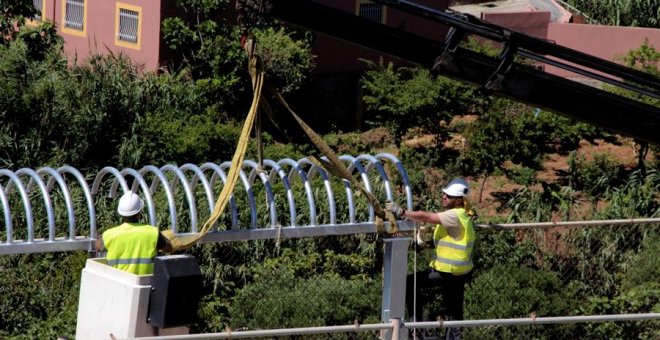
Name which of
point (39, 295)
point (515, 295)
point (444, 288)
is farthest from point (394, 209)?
point (39, 295)

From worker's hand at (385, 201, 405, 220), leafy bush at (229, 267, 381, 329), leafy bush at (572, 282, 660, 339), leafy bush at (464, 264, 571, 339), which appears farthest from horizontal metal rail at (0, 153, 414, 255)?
leafy bush at (572, 282, 660, 339)

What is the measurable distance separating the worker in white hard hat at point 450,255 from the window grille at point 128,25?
1186cm

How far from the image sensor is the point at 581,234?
42.7 feet

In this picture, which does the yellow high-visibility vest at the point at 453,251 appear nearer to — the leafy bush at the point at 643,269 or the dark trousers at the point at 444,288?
the dark trousers at the point at 444,288

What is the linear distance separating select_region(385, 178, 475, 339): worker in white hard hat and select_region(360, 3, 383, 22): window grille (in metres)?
14.0

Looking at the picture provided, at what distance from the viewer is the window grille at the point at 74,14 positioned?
72.1 ft

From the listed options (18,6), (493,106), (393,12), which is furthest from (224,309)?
(393,12)

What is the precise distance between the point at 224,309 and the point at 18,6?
8.77m

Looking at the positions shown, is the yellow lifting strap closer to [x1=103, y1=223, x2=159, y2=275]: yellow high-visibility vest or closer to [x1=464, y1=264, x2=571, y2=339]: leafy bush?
[x1=103, y1=223, x2=159, y2=275]: yellow high-visibility vest

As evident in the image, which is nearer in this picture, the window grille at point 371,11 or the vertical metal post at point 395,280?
the vertical metal post at point 395,280

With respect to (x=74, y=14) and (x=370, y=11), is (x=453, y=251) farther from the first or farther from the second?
(x=370, y=11)

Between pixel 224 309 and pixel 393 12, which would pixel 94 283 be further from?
pixel 393 12

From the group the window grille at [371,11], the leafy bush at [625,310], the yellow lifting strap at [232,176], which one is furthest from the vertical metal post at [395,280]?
the window grille at [371,11]

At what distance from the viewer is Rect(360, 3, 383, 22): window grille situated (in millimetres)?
23531
